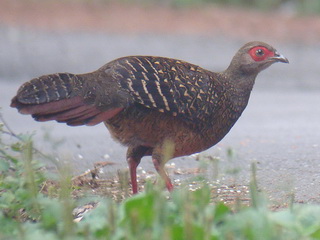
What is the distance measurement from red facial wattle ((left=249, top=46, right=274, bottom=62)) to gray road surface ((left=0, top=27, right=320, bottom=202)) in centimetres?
76

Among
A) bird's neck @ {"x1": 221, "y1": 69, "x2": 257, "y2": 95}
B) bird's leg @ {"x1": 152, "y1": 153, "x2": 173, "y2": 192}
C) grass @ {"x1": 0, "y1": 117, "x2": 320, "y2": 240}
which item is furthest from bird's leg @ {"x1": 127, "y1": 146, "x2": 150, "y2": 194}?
grass @ {"x1": 0, "y1": 117, "x2": 320, "y2": 240}

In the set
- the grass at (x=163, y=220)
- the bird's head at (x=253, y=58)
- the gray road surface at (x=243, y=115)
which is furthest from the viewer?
the gray road surface at (x=243, y=115)

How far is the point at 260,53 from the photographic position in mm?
6148

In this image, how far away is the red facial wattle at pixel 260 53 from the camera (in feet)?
20.1

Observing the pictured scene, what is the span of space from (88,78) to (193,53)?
9.58 m

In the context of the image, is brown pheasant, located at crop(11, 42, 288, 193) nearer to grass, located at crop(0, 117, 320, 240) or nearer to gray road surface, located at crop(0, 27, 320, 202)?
gray road surface, located at crop(0, 27, 320, 202)

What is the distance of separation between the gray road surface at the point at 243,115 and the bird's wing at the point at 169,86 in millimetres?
354

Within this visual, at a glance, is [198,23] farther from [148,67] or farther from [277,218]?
[277,218]

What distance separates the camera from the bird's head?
20.0ft

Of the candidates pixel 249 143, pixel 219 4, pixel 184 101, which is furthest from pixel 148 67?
pixel 219 4

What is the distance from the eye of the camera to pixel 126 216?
353 centimetres

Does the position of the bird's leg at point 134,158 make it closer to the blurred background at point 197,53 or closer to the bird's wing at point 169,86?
the bird's wing at point 169,86

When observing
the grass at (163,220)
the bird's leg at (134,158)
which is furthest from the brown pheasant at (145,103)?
the grass at (163,220)

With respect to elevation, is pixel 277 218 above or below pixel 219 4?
below
